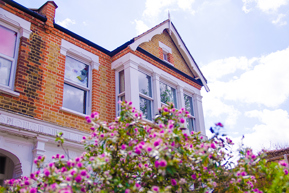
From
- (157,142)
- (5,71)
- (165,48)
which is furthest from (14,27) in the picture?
(165,48)

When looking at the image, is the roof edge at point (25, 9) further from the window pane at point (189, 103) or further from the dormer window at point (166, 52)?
the window pane at point (189, 103)

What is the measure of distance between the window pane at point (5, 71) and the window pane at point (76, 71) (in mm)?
1677

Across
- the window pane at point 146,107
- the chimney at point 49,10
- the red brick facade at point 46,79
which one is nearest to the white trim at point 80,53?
the red brick facade at point 46,79

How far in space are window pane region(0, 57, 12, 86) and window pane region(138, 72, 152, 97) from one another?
4099 mm

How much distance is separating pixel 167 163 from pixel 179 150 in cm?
93

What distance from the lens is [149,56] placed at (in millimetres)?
10062

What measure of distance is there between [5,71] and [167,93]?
18.5 feet

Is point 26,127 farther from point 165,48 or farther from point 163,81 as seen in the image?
point 165,48

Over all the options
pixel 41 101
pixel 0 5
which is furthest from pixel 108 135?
pixel 0 5

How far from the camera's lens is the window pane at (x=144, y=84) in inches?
374

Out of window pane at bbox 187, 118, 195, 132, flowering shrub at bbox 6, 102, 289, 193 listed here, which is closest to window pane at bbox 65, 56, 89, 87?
flowering shrub at bbox 6, 102, 289, 193

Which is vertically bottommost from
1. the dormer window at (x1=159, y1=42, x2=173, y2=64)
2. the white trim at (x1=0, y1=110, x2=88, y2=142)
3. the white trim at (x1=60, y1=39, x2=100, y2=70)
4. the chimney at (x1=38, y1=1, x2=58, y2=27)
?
the white trim at (x1=0, y1=110, x2=88, y2=142)

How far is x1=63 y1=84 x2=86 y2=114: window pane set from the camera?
785cm

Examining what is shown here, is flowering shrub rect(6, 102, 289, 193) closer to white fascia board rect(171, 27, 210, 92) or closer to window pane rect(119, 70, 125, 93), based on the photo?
window pane rect(119, 70, 125, 93)
